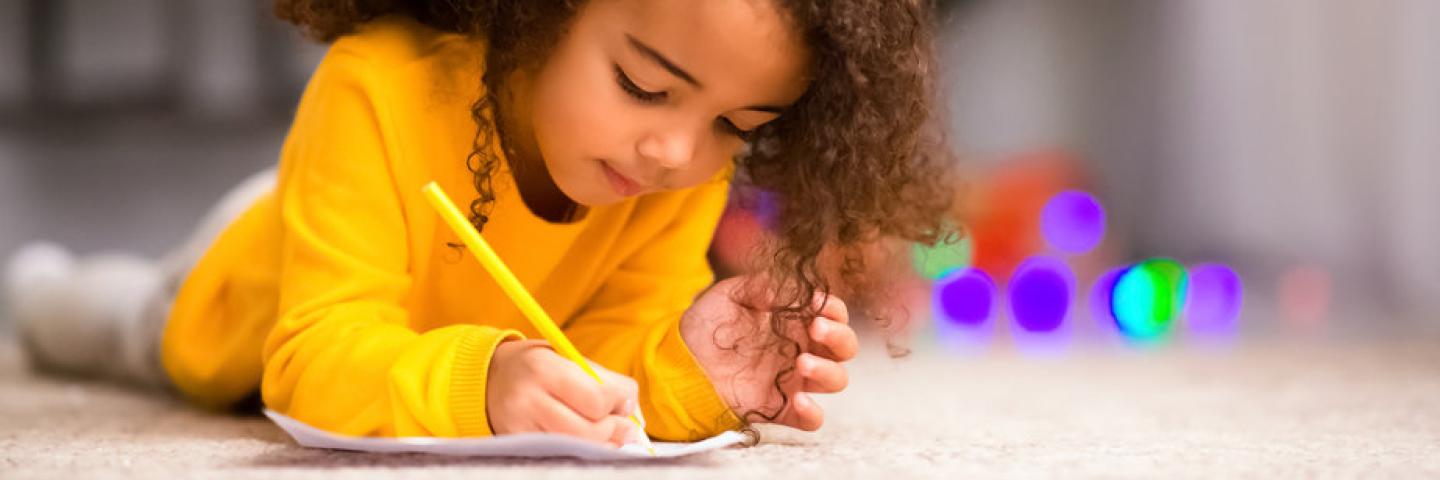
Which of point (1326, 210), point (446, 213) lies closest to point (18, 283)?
point (446, 213)

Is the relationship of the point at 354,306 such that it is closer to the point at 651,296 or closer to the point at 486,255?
the point at 486,255

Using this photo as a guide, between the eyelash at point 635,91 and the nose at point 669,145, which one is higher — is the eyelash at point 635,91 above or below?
above

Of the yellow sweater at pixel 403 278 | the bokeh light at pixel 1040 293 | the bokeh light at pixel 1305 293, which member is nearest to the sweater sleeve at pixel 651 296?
the yellow sweater at pixel 403 278

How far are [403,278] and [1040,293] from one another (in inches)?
59.0

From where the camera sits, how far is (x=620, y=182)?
774 millimetres

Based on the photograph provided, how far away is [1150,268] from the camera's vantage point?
7.03 feet

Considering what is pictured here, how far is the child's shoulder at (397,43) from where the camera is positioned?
2.62ft

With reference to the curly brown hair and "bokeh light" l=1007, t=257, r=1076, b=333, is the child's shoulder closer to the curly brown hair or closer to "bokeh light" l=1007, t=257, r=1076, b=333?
the curly brown hair

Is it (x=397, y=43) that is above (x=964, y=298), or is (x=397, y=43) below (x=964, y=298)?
above

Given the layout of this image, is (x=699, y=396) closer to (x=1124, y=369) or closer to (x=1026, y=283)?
(x=1124, y=369)

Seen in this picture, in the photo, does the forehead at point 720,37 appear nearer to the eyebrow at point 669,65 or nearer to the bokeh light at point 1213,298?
the eyebrow at point 669,65

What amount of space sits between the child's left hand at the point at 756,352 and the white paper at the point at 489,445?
101mm

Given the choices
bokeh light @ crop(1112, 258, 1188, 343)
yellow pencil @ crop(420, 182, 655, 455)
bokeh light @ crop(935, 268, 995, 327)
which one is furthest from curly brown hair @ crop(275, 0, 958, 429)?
bokeh light @ crop(935, 268, 995, 327)

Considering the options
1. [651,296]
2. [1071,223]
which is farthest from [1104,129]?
[651,296]
